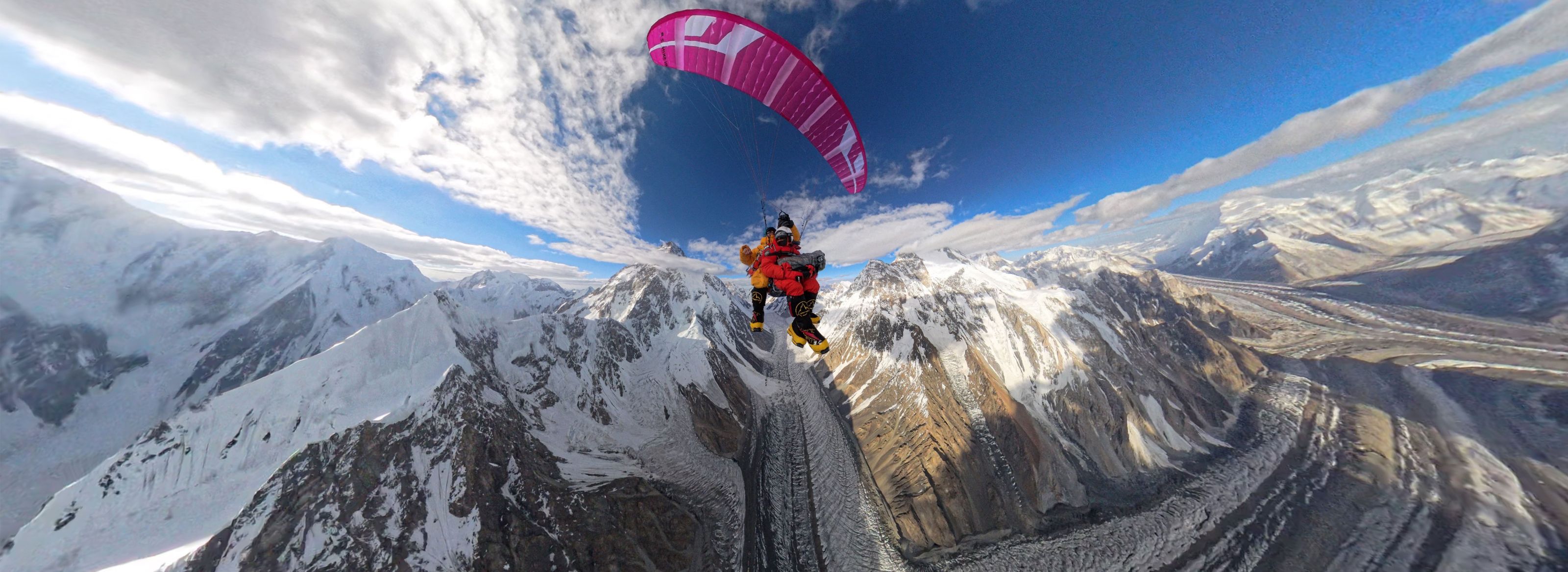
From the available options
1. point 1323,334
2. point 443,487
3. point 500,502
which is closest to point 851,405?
point 500,502

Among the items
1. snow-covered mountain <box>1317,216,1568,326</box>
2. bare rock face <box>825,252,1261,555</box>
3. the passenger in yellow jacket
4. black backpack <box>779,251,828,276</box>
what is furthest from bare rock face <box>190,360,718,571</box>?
snow-covered mountain <box>1317,216,1568,326</box>

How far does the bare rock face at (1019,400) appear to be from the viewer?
48531 mm

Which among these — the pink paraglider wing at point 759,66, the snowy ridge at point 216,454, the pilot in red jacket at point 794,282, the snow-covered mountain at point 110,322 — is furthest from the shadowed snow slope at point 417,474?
the snow-covered mountain at point 110,322

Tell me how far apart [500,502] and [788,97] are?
144 feet

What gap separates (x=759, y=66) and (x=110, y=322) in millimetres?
138024

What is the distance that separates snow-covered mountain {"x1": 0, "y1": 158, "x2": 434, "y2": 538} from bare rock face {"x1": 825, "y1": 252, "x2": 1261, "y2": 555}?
11210 cm

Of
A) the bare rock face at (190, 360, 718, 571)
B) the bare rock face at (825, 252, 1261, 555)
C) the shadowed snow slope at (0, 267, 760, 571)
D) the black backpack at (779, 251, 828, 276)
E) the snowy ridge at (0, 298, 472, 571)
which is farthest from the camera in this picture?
the bare rock face at (825, 252, 1261, 555)

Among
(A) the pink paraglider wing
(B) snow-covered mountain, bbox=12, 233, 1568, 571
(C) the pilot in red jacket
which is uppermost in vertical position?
(A) the pink paraglider wing

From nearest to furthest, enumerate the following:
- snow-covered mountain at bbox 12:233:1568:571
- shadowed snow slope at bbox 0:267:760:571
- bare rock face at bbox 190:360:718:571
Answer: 1. shadowed snow slope at bbox 0:267:760:571
2. bare rock face at bbox 190:360:718:571
3. snow-covered mountain at bbox 12:233:1568:571

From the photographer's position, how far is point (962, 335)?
69625mm

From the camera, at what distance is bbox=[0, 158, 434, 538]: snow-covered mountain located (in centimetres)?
6259

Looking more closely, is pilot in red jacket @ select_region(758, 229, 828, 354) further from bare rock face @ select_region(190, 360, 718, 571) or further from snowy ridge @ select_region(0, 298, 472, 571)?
snowy ridge @ select_region(0, 298, 472, 571)

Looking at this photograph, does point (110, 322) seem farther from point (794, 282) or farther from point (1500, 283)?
point (1500, 283)

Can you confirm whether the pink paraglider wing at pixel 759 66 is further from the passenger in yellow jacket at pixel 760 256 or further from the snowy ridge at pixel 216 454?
the snowy ridge at pixel 216 454
